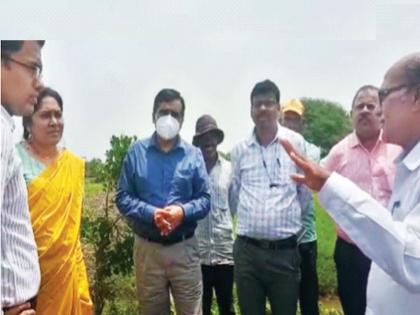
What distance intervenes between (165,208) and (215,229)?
2.23 feet

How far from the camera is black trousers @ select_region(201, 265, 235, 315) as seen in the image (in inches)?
150

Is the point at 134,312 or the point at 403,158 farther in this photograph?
the point at 134,312

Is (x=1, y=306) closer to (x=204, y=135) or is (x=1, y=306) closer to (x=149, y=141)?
(x=149, y=141)

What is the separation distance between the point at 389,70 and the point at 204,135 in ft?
7.04

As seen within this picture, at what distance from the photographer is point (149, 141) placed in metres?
3.39

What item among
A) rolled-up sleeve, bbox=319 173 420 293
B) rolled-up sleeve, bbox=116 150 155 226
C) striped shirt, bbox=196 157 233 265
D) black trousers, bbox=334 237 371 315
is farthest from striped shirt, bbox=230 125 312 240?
rolled-up sleeve, bbox=319 173 420 293

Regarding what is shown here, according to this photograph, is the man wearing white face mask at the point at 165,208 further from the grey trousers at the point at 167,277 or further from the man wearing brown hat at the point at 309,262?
the man wearing brown hat at the point at 309,262

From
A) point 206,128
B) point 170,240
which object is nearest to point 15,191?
point 170,240

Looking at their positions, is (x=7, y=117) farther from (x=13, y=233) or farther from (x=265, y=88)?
(x=265, y=88)

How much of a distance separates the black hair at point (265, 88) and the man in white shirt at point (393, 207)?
1559 millimetres

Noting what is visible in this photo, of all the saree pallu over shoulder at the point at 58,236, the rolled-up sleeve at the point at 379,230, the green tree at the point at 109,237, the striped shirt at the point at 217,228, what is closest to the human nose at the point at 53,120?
the saree pallu over shoulder at the point at 58,236

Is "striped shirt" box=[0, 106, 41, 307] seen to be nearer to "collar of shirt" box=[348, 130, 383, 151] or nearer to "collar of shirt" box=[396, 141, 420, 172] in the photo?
"collar of shirt" box=[396, 141, 420, 172]

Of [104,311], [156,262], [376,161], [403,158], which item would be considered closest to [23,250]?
[403,158]

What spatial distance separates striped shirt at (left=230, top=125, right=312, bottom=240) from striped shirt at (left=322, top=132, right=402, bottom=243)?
0.24 m
